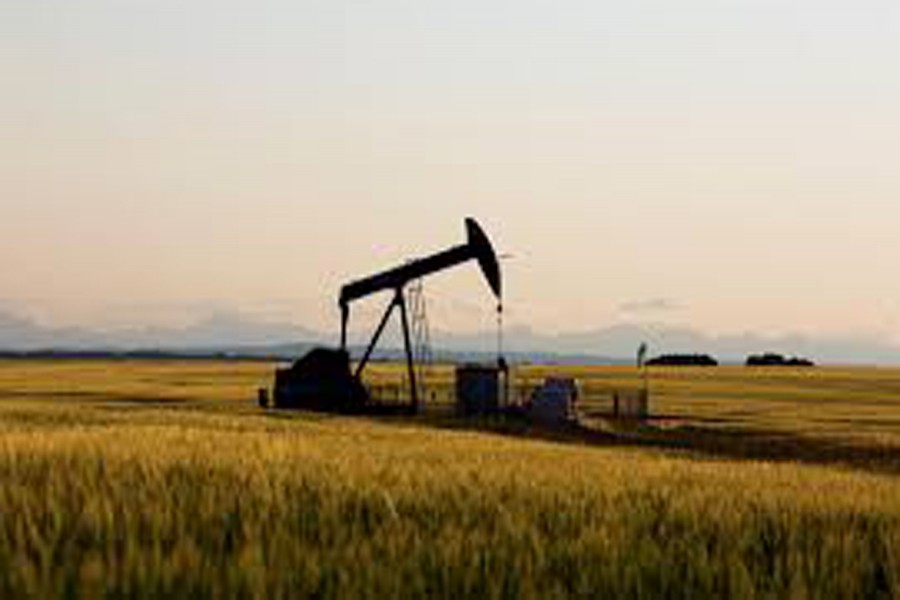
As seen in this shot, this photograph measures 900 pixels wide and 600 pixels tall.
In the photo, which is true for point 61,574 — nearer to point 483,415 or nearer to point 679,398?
point 483,415

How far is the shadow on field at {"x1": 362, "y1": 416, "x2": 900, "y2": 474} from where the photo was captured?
39719 millimetres

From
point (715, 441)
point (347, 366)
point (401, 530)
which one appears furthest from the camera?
point (347, 366)

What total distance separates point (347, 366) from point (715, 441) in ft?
62.7

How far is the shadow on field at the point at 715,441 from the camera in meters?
39.7

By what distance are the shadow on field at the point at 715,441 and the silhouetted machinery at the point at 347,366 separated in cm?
441

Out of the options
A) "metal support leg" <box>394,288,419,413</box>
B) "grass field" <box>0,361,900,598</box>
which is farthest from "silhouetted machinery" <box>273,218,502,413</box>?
"grass field" <box>0,361,900,598</box>

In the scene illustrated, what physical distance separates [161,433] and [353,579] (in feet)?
46.2

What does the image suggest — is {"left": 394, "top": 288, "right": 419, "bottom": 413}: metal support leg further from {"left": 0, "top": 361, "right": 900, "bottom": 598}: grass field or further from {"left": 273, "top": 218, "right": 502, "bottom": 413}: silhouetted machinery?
{"left": 0, "top": 361, "right": 900, "bottom": 598}: grass field

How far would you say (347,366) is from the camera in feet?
205

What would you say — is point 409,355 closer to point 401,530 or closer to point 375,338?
point 375,338

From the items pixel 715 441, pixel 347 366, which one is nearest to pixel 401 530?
pixel 715 441

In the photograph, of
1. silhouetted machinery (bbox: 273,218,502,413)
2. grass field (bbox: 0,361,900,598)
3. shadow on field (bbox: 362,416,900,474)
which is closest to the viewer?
grass field (bbox: 0,361,900,598)

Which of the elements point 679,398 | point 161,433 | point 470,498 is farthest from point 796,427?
point 470,498

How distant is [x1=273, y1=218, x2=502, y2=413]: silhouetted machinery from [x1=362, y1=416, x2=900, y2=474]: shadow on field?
14.5 feet
